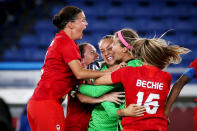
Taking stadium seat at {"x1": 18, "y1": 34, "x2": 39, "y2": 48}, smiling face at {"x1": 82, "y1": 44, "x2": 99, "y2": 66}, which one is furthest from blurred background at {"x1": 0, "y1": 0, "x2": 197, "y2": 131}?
smiling face at {"x1": 82, "y1": 44, "x2": 99, "y2": 66}

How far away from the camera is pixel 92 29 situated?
8305mm

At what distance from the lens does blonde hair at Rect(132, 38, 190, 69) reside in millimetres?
2207

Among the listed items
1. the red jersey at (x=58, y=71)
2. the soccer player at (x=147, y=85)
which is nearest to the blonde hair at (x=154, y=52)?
the soccer player at (x=147, y=85)

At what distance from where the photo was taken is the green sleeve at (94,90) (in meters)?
2.32

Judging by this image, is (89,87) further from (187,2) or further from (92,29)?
(187,2)

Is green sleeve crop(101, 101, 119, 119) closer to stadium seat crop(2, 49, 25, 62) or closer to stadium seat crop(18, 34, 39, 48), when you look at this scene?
stadium seat crop(2, 49, 25, 62)

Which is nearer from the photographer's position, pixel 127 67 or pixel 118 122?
pixel 127 67

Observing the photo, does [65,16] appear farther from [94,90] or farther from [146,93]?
[146,93]

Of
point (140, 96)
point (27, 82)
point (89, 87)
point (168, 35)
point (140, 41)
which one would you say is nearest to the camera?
point (140, 96)

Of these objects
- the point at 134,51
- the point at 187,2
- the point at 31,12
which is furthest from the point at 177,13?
the point at 134,51

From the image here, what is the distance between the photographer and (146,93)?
6.89 ft

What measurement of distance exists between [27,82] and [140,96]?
2.44m

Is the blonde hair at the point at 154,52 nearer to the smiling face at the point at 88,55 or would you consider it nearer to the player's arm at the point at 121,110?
the player's arm at the point at 121,110

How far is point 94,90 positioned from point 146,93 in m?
0.44
